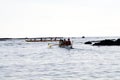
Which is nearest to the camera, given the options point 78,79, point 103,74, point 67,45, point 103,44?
point 78,79

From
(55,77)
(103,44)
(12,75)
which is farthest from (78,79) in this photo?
(103,44)

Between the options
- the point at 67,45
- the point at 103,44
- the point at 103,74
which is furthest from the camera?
the point at 103,44

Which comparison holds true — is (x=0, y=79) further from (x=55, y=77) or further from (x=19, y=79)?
(x=55, y=77)

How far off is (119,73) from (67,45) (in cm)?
5487

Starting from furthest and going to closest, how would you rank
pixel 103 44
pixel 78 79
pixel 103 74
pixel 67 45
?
1. pixel 103 44
2. pixel 67 45
3. pixel 103 74
4. pixel 78 79

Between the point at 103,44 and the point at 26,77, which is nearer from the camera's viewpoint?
the point at 26,77

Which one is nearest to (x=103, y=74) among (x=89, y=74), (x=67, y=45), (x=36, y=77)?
(x=89, y=74)

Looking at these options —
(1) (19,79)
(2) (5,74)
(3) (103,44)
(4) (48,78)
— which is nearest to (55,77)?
(4) (48,78)

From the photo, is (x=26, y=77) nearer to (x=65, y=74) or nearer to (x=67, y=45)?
(x=65, y=74)

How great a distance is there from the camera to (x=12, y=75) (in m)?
34.4

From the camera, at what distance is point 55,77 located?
32.3 meters

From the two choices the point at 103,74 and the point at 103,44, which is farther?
the point at 103,44

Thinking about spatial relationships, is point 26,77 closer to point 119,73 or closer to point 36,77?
point 36,77

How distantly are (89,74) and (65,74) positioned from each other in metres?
2.26
